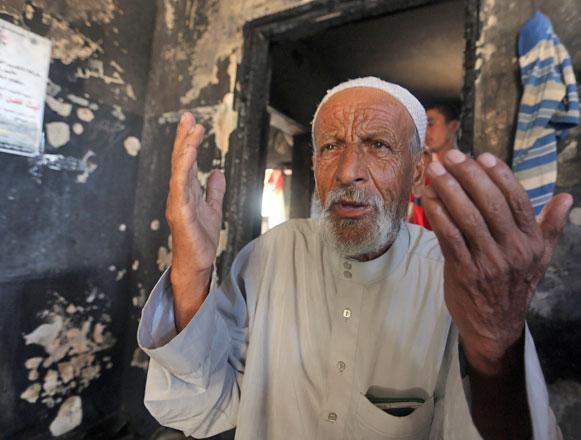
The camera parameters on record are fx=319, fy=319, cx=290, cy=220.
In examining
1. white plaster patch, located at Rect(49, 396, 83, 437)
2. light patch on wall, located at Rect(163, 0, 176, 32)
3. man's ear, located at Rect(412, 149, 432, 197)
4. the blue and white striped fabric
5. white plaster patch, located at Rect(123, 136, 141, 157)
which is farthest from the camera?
light patch on wall, located at Rect(163, 0, 176, 32)

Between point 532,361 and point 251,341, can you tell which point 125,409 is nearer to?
point 251,341

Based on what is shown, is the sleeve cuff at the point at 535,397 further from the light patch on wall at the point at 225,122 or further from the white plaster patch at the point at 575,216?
the light patch on wall at the point at 225,122

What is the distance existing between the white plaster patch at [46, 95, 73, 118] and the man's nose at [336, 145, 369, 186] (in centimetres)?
136

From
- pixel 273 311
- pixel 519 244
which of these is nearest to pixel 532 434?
pixel 519 244

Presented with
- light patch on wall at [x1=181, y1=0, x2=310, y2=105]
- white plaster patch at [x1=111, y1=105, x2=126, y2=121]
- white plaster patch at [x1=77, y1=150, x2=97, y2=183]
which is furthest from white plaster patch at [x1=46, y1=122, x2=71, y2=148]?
light patch on wall at [x1=181, y1=0, x2=310, y2=105]

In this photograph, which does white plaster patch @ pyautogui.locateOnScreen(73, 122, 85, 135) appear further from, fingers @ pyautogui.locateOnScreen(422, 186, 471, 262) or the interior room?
fingers @ pyautogui.locateOnScreen(422, 186, 471, 262)

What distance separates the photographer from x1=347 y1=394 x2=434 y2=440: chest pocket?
0.78 meters

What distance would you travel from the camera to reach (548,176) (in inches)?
39.6

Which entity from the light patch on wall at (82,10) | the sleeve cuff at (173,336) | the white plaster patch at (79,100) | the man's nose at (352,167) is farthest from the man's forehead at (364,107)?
the light patch on wall at (82,10)

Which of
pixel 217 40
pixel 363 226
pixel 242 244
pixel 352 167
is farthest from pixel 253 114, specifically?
pixel 363 226

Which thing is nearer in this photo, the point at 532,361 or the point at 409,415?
the point at 532,361

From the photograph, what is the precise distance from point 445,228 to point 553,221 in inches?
6.2

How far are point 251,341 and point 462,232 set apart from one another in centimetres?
72

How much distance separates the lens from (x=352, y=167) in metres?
0.95
